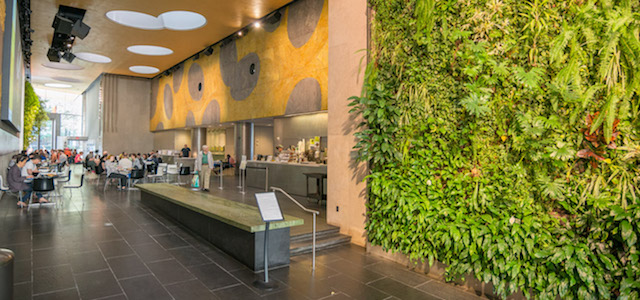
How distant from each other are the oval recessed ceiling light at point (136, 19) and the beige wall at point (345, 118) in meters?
9.51

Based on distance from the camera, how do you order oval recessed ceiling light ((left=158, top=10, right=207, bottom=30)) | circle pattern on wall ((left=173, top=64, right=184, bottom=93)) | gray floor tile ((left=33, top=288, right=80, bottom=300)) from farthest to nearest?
circle pattern on wall ((left=173, top=64, right=184, bottom=93))
oval recessed ceiling light ((left=158, top=10, right=207, bottom=30))
gray floor tile ((left=33, top=288, right=80, bottom=300))

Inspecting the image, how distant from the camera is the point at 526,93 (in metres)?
Result: 3.18

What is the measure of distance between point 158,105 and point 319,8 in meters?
15.7

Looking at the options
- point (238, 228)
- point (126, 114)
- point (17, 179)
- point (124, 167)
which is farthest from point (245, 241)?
point (126, 114)

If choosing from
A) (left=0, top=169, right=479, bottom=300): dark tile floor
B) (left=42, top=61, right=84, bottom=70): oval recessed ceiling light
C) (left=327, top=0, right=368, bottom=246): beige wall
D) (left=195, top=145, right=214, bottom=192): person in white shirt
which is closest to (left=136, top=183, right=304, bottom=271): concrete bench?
(left=0, top=169, right=479, bottom=300): dark tile floor

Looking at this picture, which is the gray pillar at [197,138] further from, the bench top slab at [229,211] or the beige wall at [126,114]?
the bench top slab at [229,211]

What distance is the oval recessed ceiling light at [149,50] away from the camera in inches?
608

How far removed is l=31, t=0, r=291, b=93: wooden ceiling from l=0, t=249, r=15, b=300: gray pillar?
32.8 ft

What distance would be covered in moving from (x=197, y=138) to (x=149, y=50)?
491 centimetres

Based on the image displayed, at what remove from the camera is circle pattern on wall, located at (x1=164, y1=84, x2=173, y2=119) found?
1947cm

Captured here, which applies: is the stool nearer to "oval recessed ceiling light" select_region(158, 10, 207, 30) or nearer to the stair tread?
the stair tread

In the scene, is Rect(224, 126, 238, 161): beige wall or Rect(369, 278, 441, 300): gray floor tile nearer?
Rect(369, 278, 441, 300): gray floor tile

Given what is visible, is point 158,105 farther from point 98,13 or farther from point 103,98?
point 98,13

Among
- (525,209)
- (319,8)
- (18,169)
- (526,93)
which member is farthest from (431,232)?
(18,169)
